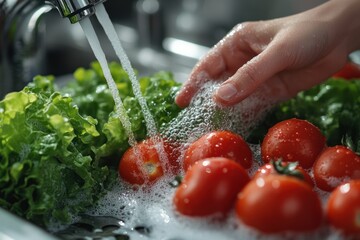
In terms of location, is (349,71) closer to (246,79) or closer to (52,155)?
(246,79)

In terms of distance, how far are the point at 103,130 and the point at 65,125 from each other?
12 centimetres

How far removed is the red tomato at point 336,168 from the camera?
30.4 inches

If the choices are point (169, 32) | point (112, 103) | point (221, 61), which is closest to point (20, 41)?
point (112, 103)

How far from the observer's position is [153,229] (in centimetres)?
77

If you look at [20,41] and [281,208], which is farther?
[20,41]

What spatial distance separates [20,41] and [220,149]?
507mm

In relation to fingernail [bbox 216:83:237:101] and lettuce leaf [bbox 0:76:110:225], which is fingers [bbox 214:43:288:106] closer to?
fingernail [bbox 216:83:237:101]

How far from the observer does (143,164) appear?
869mm

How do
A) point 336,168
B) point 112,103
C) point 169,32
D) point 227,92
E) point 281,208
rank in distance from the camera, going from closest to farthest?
point 281,208 < point 336,168 < point 227,92 < point 112,103 < point 169,32

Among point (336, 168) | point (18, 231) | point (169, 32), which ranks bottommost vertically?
point (169, 32)

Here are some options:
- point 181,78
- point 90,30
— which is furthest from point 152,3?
point 90,30

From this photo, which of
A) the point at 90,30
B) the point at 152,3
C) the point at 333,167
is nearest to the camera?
the point at 333,167

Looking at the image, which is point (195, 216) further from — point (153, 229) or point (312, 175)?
point (312, 175)

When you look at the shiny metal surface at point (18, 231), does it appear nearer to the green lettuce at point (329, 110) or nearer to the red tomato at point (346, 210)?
the red tomato at point (346, 210)
